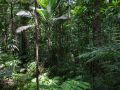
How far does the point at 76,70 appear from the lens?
10.6m

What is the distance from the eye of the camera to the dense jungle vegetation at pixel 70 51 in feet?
23.4

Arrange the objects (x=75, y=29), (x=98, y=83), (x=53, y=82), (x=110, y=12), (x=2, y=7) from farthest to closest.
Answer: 1. (x=2, y=7)
2. (x=75, y=29)
3. (x=53, y=82)
4. (x=98, y=83)
5. (x=110, y=12)

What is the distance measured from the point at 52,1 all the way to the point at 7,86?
4.30 meters

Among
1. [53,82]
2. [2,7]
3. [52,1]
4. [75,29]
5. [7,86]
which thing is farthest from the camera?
[2,7]

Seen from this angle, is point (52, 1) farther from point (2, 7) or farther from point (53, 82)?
point (2, 7)

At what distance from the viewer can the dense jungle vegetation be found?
7.13m

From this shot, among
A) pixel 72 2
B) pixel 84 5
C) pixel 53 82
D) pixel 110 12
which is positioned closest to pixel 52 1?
pixel 84 5

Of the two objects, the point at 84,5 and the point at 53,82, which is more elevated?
the point at 84,5

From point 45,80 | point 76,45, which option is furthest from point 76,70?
point 76,45

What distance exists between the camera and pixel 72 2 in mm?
14266

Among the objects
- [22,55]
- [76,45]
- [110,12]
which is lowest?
[22,55]

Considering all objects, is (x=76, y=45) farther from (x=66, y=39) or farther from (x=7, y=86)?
(x=7, y=86)

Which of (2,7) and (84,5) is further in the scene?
(2,7)

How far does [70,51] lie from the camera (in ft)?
47.1
